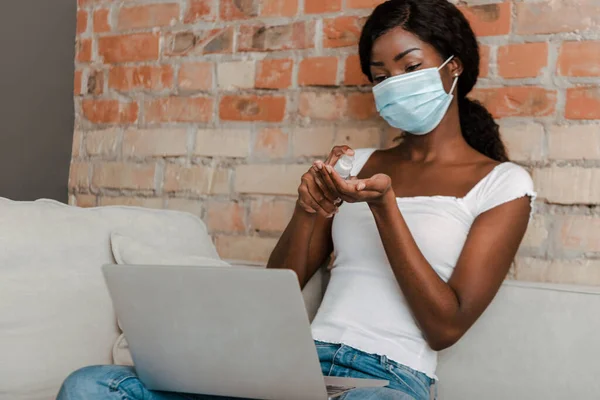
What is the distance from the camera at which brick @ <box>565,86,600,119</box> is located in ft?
4.91

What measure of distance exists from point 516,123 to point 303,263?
549mm

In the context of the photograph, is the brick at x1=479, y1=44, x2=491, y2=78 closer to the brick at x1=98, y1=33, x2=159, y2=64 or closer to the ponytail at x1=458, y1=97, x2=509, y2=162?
the ponytail at x1=458, y1=97, x2=509, y2=162

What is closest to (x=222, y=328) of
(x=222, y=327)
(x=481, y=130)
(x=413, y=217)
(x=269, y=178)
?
(x=222, y=327)

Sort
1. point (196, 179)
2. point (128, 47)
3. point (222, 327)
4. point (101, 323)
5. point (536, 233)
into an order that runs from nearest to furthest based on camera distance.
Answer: point (222, 327), point (101, 323), point (536, 233), point (196, 179), point (128, 47)

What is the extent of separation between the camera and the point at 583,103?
4.94ft

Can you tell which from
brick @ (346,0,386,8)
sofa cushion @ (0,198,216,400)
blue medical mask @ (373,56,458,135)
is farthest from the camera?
brick @ (346,0,386,8)

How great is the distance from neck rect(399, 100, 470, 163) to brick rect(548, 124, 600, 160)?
0.18 meters

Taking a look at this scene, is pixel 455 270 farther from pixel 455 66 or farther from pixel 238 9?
pixel 238 9

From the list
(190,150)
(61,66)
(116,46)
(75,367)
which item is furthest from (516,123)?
(61,66)

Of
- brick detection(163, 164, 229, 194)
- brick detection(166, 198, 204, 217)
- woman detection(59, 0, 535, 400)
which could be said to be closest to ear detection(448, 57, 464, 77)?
woman detection(59, 0, 535, 400)

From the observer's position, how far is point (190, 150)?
6.42 feet

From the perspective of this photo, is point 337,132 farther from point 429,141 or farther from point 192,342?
point 192,342

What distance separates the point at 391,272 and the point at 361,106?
1.66 ft

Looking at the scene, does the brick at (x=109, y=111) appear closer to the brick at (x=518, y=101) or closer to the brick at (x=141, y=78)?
the brick at (x=141, y=78)
